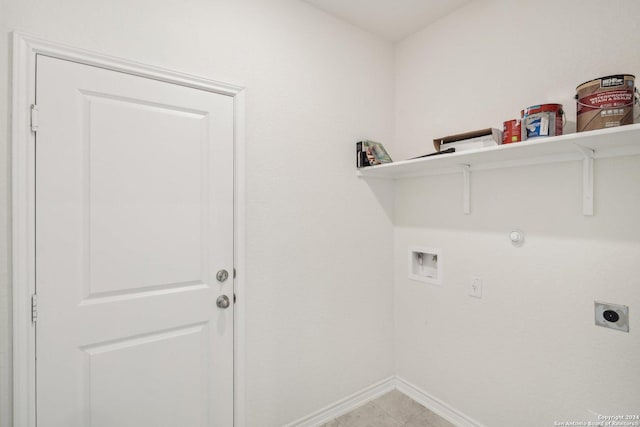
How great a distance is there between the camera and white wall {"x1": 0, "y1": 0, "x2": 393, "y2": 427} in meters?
1.45

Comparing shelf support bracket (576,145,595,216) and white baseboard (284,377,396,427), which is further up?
shelf support bracket (576,145,595,216)

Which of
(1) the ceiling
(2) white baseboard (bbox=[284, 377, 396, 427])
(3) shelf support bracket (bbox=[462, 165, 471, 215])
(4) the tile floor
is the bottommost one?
(4) the tile floor

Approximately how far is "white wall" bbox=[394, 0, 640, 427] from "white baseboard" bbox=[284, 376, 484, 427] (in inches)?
2.2

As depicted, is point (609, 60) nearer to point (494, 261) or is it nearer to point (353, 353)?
point (494, 261)

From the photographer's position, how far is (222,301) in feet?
5.22

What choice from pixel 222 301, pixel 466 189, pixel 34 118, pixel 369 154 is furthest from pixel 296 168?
pixel 34 118

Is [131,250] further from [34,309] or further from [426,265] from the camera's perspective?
[426,265]

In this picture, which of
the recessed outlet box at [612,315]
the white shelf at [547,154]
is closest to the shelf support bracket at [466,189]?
the white shelf at [547,154]

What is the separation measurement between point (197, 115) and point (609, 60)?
6.40 feet

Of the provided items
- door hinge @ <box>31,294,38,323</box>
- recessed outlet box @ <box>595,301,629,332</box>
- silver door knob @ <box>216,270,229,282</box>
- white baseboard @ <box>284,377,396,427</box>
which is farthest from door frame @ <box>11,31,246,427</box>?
recessed outlet box @ <box>595,301,629,332</box>

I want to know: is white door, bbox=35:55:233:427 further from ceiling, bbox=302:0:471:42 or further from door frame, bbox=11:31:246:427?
ceiling, bbox=302:0:471:42

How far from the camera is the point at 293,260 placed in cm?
186

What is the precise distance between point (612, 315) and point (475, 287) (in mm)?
622

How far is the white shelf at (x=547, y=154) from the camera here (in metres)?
1.19
